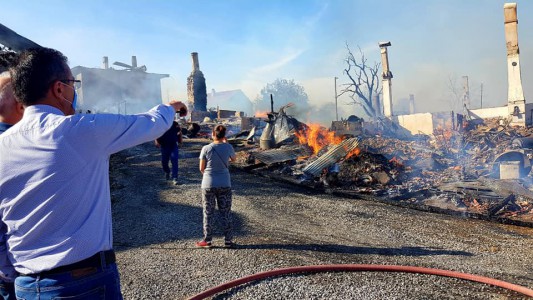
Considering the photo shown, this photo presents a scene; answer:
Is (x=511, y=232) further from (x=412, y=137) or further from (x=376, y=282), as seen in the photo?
(x=412, y=137)

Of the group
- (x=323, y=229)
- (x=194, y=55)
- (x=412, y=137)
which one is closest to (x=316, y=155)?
(x=323, y=229)

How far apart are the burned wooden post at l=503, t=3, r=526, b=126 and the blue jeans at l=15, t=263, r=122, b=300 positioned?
22.9 meters

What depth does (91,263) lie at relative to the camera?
5.60ft

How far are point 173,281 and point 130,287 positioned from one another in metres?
0.50

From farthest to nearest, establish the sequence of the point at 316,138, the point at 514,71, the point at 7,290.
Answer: the point at 514,71 < the point at 316,138 < the point at 7,290

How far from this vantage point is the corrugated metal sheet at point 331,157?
11.5 m

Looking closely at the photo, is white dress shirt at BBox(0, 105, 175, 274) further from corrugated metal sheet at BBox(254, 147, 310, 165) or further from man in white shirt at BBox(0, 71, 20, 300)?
corrugated metal sheet at BBox(254, 147, 310, 165)

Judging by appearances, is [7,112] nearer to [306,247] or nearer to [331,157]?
[306,247]

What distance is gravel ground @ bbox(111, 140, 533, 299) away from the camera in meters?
4.29

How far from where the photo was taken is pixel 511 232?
271 inches

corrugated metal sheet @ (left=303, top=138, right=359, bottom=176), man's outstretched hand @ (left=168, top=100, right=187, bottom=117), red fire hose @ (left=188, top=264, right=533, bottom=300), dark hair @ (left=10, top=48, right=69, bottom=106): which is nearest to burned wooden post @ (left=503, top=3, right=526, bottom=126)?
corrugated metal sheet @ (left=303, top=138, right=359, bottom=176)

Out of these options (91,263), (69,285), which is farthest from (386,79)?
(69,285)

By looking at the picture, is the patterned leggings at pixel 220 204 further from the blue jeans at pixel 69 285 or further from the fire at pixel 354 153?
the fire at pixel 354 153

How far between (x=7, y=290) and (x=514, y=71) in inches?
941
